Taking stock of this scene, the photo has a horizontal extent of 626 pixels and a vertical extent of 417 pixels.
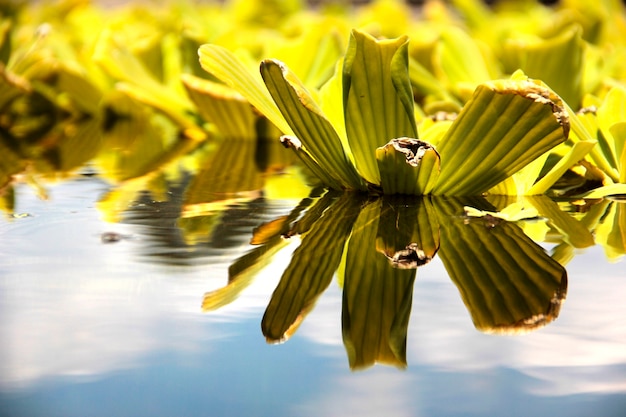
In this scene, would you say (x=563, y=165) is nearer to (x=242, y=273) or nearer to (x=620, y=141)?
(x=620, y=141)

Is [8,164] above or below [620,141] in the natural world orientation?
below

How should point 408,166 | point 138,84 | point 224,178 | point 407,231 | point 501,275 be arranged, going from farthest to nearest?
1. point 138,84
2. point 224,178
3. point 408,166
4. point 407,231
5. point 501,275

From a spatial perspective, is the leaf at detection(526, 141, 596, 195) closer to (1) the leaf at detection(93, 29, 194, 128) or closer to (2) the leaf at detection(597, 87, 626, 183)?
(2) the leaf at detection(597, 87, 626, 183)

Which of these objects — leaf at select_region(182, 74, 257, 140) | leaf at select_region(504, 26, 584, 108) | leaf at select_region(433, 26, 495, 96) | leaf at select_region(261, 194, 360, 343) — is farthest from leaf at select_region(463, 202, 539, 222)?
leaf at select_region(433, 26, 495, 96)

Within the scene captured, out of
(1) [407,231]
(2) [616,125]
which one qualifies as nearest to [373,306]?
(1) [407,231]

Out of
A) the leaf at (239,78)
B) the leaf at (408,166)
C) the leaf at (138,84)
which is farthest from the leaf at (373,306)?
the leaf at (138,84)

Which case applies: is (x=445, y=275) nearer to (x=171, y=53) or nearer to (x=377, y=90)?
(x=377, y=90)

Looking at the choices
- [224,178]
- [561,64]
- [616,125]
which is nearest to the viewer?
[616,125]
